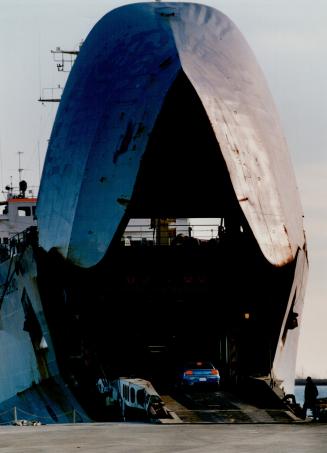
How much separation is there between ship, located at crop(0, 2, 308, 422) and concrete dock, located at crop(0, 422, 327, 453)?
7788 millimetres

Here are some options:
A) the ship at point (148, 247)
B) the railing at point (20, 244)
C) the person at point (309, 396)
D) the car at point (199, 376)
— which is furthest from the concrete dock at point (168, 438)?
the railing at point (20, 244)

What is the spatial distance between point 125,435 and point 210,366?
13597 millimetres

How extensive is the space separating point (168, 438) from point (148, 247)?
16698mm

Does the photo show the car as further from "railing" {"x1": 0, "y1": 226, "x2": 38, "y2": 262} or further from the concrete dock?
the concrete dock

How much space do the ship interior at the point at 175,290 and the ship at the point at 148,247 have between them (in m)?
0.06

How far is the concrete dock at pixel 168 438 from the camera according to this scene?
776 inches

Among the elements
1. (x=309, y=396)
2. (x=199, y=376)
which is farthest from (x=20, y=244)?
(x=309, y=396)

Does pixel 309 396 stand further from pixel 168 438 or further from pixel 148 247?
pixel 148 247

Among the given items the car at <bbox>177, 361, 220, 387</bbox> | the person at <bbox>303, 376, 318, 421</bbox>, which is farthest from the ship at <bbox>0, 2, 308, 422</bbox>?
the person at <bbox>303, 376, 318, 421</bbox>

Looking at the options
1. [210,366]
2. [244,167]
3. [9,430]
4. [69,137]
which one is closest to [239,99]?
[244,167]

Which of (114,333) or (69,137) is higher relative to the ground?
(69,137)

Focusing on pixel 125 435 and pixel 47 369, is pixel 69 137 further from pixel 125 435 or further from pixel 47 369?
pixel 125 435

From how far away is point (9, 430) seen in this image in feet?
83.7

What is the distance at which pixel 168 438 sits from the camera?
22.3m
